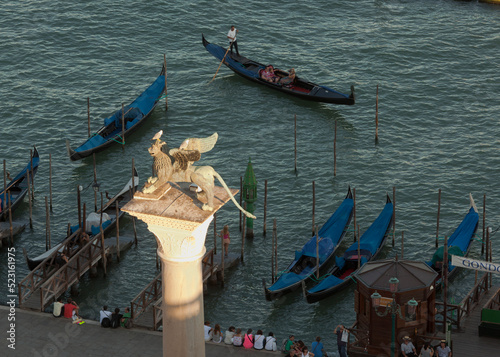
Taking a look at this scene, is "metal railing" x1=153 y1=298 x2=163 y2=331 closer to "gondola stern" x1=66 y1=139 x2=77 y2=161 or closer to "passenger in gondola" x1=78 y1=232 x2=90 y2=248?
"passenger in gondola" x1=78 y1=232 x2=90 y2=248

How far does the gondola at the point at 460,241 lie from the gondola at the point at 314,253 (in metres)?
2.99

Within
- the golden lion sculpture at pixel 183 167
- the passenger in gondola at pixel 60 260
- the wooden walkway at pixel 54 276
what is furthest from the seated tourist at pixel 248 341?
the golden lion sculpture at pixel 183 167

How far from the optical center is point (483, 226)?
3266cm

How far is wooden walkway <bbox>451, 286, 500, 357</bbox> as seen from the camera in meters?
25.5

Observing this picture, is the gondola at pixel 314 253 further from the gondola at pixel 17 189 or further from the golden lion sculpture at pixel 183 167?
the golden lion sculpture at pixel 183 167

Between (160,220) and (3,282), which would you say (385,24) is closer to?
(3,282)

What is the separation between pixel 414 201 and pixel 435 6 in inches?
781

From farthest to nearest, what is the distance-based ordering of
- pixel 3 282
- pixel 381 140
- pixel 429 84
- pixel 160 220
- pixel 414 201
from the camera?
pixel 429 84
pixel 381 140
pixel 414 201
pixel 3 282
pixel 160 220

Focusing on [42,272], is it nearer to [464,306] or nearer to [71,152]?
[71,152]

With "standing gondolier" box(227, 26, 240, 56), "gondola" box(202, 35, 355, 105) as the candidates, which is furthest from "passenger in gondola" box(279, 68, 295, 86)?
"standing gondolier" box(227, 26, 240, 56)

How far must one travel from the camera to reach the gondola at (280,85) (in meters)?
42.9

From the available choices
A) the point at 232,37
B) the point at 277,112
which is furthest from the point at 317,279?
the point at 232,37

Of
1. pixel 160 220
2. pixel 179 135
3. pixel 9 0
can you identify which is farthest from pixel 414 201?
pixel 9 0

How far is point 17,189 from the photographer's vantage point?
117ft
